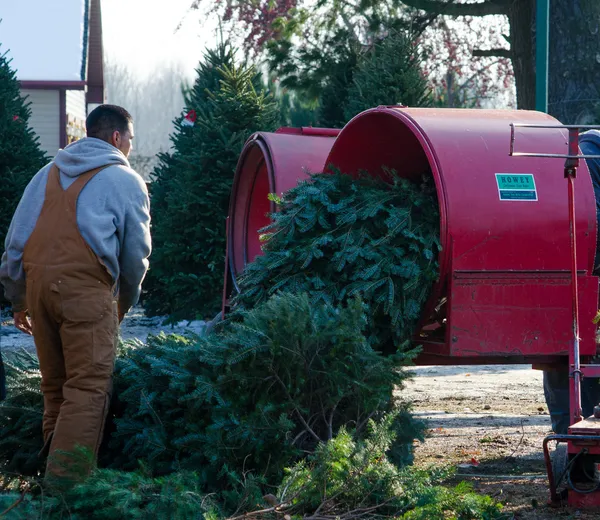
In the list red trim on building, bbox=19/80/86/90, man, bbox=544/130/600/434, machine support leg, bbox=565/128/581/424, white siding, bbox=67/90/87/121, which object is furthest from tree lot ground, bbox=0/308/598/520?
white siding, bbox=67/90/87/121

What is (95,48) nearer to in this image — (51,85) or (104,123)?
(51,85)

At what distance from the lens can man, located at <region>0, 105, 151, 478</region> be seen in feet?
14.5

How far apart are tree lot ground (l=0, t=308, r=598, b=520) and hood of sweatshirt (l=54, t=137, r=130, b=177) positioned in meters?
1.06

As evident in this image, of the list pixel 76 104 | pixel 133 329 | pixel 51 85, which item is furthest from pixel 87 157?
pixel 76 104

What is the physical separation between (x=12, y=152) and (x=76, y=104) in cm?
Result: 1480

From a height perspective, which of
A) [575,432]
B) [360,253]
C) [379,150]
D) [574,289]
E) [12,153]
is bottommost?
[575,432]

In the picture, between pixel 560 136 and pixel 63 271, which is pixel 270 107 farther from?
pixel 63 271

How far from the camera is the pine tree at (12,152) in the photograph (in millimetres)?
13695

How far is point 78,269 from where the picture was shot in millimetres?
4434

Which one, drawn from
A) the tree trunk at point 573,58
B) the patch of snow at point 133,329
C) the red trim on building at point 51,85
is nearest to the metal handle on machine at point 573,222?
the patch of snow at point 133,329

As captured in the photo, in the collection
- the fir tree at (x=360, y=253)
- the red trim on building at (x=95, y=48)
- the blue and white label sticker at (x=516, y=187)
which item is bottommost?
the fir tree at (x=360, y=253)

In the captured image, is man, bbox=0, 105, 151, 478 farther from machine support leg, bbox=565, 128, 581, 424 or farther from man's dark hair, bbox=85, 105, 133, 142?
machine support leg, bbox=565, 128, 581, 424

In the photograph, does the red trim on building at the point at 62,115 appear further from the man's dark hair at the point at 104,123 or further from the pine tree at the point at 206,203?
the man's dark hair at the point at 104,123

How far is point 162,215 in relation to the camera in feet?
41.8
